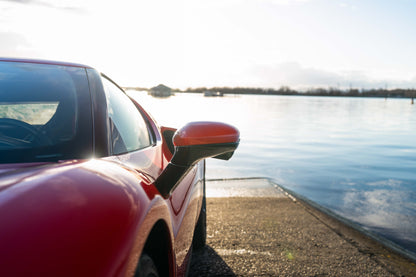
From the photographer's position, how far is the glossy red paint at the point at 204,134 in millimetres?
1486

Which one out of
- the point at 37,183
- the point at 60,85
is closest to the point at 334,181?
the point at 60,85

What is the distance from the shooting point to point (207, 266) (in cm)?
311

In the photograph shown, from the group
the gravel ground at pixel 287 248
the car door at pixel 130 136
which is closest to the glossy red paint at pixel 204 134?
the car door at pixel 130 136

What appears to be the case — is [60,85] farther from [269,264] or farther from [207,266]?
[269,264]

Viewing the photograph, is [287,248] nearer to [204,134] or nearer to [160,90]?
[204,134]

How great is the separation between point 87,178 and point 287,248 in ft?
9.48

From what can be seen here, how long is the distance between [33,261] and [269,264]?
106 inches

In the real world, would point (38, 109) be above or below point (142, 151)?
above

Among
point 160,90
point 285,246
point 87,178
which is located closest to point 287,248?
point 285,246

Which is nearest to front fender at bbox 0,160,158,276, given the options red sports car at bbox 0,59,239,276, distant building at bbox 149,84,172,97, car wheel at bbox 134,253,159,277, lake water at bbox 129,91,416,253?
red sports car at bbox 0,59,239,276

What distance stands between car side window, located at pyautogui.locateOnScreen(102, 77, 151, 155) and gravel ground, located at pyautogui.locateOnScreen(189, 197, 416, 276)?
56.1 inches

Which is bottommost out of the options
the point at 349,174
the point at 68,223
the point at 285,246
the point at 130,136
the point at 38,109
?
the point at 349,174

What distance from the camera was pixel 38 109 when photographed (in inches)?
83.0

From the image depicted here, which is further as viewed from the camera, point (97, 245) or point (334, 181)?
point (334, 181)
